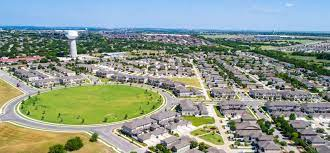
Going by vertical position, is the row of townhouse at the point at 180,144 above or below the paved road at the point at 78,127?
above

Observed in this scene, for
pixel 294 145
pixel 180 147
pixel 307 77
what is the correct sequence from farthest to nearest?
pixel 307 77
pixel 294 145
pixel 180 147

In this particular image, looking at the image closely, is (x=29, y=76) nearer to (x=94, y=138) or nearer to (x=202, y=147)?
(x=94, y=138)

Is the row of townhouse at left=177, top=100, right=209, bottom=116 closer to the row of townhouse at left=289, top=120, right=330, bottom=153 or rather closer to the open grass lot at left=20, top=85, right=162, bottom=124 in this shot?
the open grass lot at left=20, top=85, right=162, bottom=124

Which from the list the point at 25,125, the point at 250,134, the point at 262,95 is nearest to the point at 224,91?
the point at 262,95

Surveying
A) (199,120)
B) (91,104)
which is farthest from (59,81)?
(199,120)

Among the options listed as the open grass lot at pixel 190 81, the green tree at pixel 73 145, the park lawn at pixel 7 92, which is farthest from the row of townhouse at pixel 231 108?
the park lawn at pixel 7 92

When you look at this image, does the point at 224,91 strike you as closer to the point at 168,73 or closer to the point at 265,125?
the point at 265,125

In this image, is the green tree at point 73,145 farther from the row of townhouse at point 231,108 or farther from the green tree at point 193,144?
the row of townhouse at point 231,108
